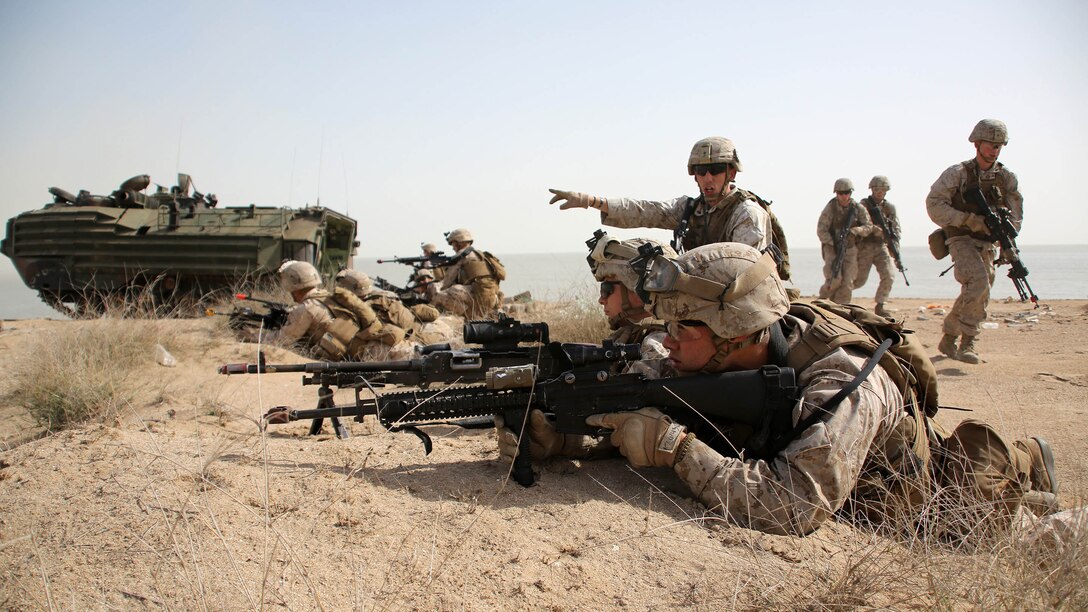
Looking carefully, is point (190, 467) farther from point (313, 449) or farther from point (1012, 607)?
point (1012, 607)

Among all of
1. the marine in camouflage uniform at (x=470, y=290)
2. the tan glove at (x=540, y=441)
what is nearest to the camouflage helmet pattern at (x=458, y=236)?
the marine in camouflage uniform at (x=470, y=290)

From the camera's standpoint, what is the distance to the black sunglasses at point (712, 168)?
4543 millimetres

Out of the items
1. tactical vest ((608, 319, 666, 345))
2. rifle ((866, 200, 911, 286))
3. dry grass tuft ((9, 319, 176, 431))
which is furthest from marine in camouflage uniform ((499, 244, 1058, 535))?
rifle ((866, 200, 911, 286))

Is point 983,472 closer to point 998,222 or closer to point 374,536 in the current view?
point 374,536

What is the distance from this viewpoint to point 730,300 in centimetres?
265

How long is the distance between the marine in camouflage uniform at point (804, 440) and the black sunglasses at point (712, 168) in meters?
1.91

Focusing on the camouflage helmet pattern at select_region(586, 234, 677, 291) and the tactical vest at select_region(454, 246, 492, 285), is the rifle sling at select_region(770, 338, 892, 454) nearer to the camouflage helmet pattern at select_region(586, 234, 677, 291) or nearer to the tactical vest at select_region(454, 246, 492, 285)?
the camouflage helmet pattern at select_region(586, 234, 677, 291)

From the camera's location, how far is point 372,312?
6.95 metres

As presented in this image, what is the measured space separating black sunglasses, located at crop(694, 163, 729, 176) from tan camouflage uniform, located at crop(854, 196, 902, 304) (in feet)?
22.0

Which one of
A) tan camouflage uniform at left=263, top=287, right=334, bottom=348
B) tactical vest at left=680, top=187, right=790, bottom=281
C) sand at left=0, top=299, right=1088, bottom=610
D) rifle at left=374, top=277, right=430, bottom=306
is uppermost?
tactical vest at left=680, top=187, right=790, bottom=281

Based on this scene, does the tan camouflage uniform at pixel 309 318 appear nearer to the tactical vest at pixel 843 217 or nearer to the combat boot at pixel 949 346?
the combat boot at pixel 949 346

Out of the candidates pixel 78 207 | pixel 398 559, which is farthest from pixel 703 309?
pixel 78 207

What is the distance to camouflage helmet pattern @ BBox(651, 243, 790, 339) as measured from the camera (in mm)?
2666

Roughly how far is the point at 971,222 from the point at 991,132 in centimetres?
84
